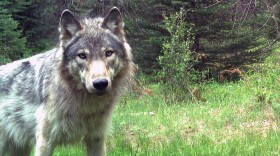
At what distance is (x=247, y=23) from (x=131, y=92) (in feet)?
17.6

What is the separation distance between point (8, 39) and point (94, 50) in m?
12.8

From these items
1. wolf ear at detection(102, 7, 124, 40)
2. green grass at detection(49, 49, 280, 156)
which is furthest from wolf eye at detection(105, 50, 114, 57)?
green grass at detection(49, 49, 280, 156)

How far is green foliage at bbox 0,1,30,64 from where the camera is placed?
51.2ft

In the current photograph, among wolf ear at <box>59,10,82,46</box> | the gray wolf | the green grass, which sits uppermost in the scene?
wolf ear at <box>59,10,82,46</box>

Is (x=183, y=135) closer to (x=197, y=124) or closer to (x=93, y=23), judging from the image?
(x=197, y=124)

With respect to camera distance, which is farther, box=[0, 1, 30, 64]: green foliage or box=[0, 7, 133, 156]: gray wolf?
box=[0, 1, 30, 64]: green foliage

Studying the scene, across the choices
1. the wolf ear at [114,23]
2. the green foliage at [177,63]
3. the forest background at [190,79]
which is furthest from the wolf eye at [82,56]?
the green foliage at [177,63]

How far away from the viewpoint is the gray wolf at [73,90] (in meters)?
4.65

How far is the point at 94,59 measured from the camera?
4500 millimetres

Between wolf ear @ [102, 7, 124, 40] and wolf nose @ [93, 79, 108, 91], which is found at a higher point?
wolf ear @ [102, 7, 124, 40]

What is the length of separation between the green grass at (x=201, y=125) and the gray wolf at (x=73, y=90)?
658mm

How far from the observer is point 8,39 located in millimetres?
16484

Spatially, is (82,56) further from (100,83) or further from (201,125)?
(201,125)

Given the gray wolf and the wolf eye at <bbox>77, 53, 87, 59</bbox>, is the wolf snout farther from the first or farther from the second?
the wolf eye at <bbox>77, 53, 87, 59</bbox>
